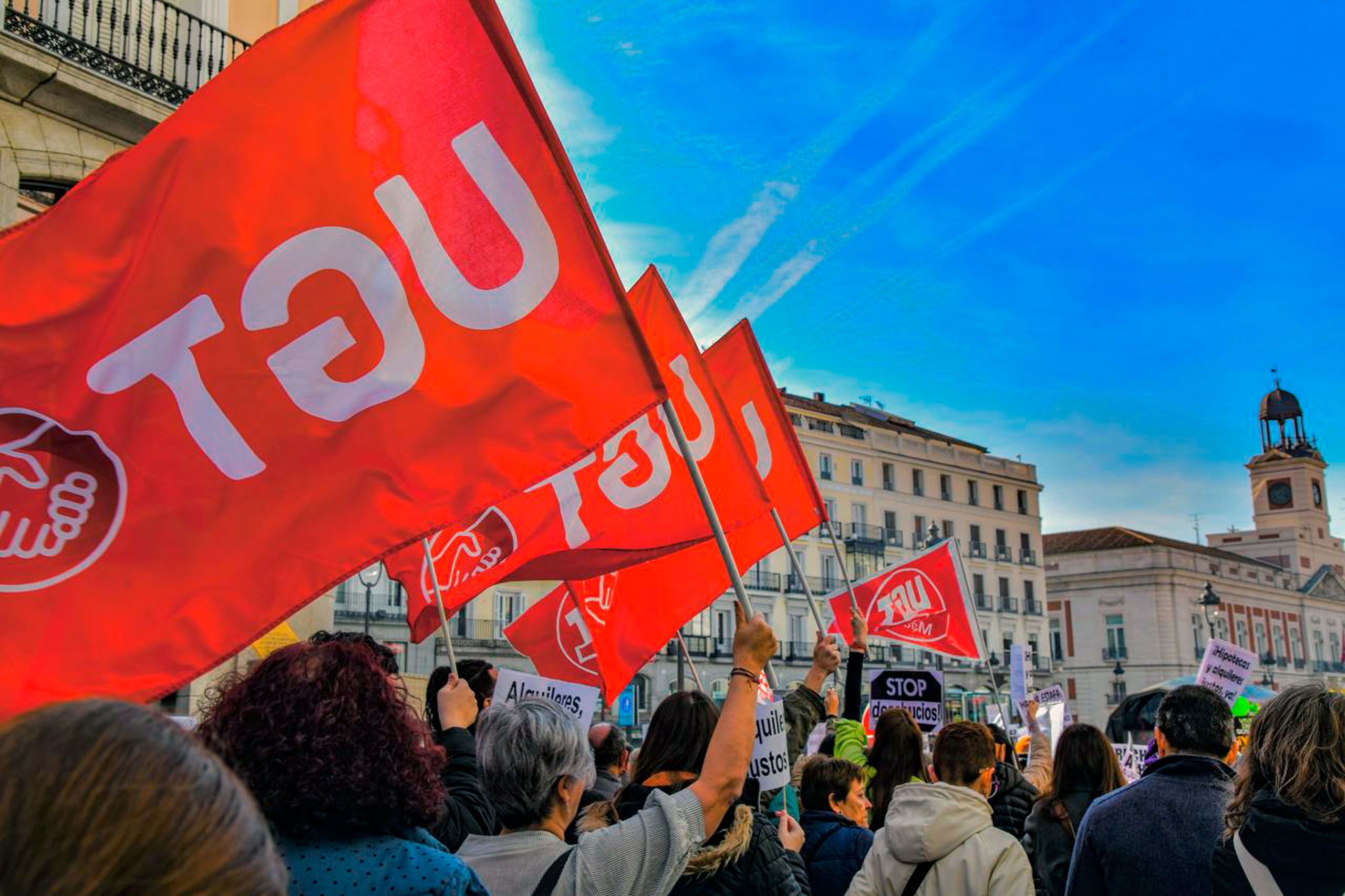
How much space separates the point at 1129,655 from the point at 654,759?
84830 mm

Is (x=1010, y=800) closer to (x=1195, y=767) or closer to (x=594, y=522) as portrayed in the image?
(x=1195, y=767)

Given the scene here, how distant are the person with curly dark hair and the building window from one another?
85512mm

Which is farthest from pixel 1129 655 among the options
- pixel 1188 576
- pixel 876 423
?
pixel 876 423

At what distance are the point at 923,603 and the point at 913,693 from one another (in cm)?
379

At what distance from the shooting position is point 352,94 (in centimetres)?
443

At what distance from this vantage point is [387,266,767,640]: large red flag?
6.66 meters

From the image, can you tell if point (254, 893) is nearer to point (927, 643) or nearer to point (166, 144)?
point (166, 144)

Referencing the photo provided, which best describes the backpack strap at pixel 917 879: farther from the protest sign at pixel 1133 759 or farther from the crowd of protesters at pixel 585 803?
the protest sign at pixel 1133 759

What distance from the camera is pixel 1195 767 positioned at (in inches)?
154

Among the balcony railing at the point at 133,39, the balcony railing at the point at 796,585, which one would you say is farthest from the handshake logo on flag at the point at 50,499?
the balcony railing at the point at 796,585

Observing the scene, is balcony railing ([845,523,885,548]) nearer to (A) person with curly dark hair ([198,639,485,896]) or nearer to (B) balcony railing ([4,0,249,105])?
(B) balcony railing ([4,0,249,105])

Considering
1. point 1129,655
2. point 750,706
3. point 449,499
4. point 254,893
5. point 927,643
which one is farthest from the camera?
point 1129,655

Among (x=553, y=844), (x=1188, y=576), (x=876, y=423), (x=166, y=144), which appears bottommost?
(x=553, y=844)

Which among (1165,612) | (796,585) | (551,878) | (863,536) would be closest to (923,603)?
(551,878)
